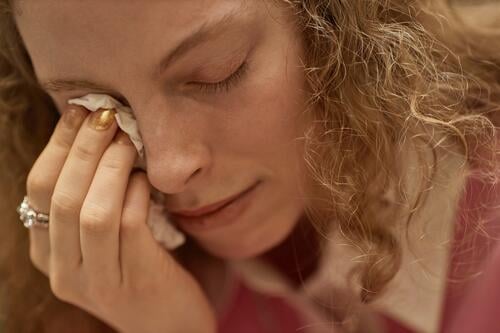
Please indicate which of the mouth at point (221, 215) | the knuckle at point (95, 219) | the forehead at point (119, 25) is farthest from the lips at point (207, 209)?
the forehead at point (119, 25)

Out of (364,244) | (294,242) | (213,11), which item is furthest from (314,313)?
(213,11)

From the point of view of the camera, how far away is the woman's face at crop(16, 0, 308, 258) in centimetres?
77

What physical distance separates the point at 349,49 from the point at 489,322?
387mm

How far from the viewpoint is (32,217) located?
0.97 meters

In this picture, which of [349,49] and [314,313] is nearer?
[349,49]

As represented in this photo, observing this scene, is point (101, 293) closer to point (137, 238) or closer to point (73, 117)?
point (137, 238)

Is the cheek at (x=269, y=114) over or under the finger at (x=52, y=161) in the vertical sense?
over

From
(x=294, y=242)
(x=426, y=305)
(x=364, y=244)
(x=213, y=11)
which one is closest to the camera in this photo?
(x=213, y=11)

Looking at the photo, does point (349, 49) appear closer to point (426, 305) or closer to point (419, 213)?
point (419, 213)

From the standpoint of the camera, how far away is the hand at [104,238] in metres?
0.89

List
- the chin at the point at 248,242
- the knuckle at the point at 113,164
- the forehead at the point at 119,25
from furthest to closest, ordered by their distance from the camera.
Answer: the chin at the point at 248,242, the knuckle at the point at 113,164, the forehead at the point at 119,25

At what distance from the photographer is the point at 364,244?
895 mm

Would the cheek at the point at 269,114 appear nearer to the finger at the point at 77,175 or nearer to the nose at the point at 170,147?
the nose at the point at 170,147

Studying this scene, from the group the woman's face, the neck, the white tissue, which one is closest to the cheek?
the woman's face
